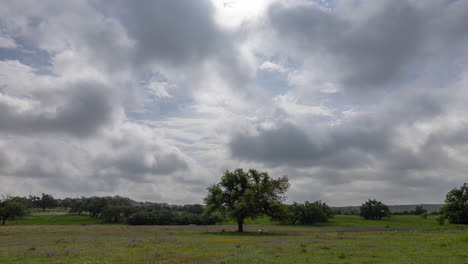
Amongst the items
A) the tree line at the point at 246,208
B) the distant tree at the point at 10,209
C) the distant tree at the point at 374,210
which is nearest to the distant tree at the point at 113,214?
the tree line at the point at 246,208

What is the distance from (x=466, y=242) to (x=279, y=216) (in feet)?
117

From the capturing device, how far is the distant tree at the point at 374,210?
129000mm

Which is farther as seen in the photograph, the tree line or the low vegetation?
the tree line

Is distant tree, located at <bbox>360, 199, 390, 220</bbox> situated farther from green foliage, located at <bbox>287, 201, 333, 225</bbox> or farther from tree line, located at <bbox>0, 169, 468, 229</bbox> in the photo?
green foliage, located at <bbox>287, 201, 333, 225</bbox>

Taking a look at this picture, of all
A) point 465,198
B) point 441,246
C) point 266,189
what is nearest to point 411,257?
point 441,246

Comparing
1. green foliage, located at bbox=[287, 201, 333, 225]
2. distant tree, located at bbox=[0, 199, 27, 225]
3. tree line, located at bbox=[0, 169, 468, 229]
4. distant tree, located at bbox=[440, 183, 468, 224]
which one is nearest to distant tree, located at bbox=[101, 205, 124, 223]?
tree line, located at bbox=[0, 169, 468, 229]

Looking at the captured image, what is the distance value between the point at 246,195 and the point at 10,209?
106 metres

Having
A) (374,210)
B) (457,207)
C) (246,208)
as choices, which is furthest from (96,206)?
(457,207)

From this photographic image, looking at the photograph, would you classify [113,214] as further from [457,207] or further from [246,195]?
[457,207]

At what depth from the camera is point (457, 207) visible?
8831 cm

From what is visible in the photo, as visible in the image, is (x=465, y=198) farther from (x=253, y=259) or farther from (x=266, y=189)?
(x=253, y=259)

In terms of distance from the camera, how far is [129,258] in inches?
1014

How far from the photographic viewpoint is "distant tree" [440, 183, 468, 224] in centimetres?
8672

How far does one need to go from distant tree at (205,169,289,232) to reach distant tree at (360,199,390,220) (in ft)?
280
